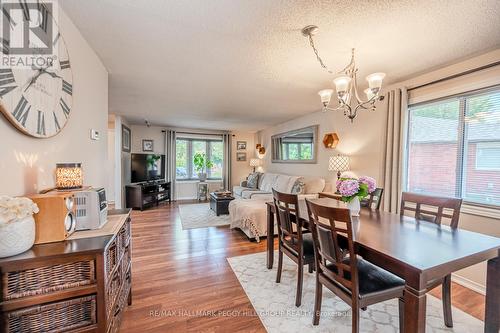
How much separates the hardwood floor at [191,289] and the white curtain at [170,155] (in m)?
3.31

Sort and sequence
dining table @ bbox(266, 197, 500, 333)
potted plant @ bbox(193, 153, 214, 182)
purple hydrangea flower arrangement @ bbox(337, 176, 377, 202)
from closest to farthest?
dining table @ bbox(266, 197, 500, 333), purple hydrangea flower arrangement @ bbox(337, 176, 377, 202), potted plant @ bbox(193, 153, 214, 182)

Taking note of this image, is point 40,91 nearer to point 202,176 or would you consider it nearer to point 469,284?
point 469,284

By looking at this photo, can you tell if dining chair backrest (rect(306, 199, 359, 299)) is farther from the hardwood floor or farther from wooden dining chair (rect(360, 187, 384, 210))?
wooden dining chair (rect(360, 187, 384, 210))

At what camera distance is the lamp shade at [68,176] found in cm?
135

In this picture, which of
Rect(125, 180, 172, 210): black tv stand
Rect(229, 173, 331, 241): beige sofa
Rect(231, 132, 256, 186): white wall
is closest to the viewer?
Rect(229, 173, 331, 241): beige sofa

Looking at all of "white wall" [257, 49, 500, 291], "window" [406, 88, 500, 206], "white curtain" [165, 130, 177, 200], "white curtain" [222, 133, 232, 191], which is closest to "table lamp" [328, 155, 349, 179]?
"white wall" [257, 49, 500, 291]

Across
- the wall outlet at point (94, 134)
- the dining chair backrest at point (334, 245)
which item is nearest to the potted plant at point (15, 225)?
the wall outlet at point (94, 134)

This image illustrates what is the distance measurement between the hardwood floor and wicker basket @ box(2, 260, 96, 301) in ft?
3.02

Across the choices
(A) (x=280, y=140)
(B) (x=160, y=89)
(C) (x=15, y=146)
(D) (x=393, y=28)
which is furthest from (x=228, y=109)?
(C) (x=15, y=146)

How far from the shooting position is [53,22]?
4.64ft

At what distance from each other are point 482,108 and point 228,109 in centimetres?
376

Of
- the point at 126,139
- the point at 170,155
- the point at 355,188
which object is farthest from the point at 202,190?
the point at 355,188

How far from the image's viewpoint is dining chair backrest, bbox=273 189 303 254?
1850 millimetres

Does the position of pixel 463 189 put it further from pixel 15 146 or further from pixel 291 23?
pixel 15 146
